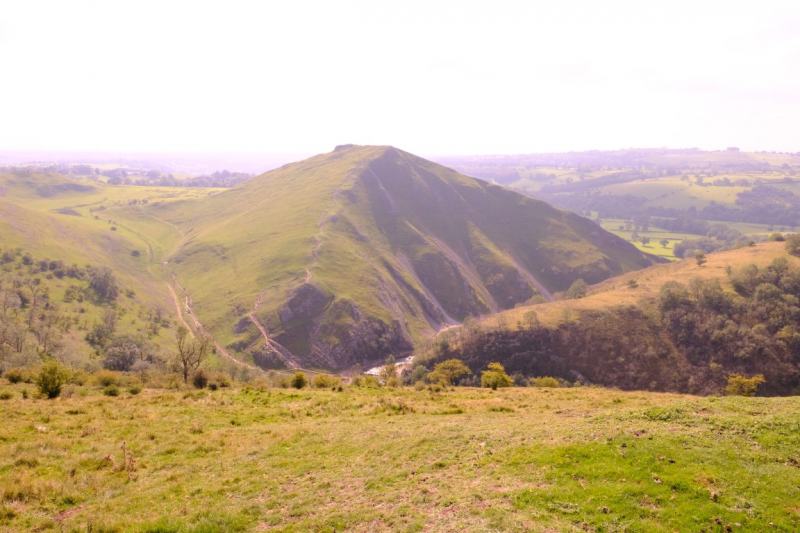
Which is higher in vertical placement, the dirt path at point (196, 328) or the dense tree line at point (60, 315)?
the dense tree line at point (60, 315)

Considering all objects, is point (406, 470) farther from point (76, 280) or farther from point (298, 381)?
point (76, 280)

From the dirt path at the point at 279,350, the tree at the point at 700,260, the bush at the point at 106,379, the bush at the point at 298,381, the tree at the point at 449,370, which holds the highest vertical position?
the bush at the point at 106,379

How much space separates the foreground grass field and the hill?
83.5 metres

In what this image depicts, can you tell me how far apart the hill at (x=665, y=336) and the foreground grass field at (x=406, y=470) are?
3288 inches

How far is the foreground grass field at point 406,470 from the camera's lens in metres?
18.9

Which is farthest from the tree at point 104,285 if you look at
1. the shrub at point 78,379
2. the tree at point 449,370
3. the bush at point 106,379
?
the bush at point 106,379

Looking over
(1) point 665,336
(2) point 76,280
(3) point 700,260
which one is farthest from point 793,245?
(2) point 76,280

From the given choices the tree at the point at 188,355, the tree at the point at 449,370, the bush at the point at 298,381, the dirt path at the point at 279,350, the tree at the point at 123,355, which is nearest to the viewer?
the bush at the point at 298,381

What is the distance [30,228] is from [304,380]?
195 metres

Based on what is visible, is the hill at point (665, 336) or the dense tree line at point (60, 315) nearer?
the dense tree line at point (60, 315)

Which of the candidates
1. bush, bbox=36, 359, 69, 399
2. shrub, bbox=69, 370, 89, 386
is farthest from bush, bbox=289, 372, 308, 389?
bush, bbox=36, 359, 69, 399

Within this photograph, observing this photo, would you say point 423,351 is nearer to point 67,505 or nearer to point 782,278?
point 782,278

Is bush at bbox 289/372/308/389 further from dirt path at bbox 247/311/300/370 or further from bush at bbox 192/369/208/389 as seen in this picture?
dirt path at bbox 247/311/300/370

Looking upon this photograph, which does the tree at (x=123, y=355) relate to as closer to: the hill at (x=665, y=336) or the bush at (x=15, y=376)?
the bush at (x=15, y=376)
